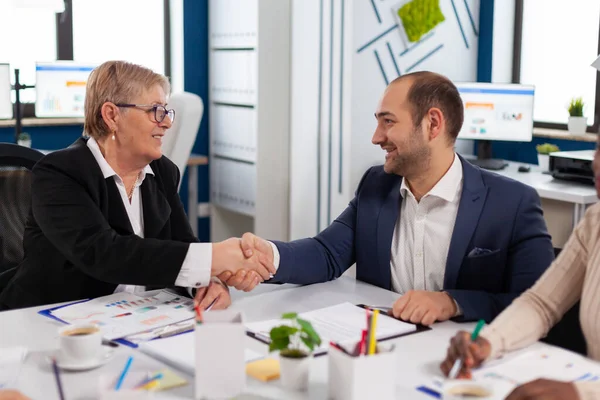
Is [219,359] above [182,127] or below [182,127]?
below

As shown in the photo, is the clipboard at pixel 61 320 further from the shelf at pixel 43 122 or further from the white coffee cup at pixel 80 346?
the shelf at pixel 43 122

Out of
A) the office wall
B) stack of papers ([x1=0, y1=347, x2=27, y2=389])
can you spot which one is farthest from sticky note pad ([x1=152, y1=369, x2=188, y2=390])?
the office wall

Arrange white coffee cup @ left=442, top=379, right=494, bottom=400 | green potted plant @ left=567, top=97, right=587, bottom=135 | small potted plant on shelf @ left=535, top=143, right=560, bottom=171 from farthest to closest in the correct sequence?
green potted plant @ left=567, top=97, right=587, bottom=135 → small potted plant on shelf @ left=535, top=143, right=560, bottom=171 → white coffee cup @ left=442, top=379, right=494, bottom=400

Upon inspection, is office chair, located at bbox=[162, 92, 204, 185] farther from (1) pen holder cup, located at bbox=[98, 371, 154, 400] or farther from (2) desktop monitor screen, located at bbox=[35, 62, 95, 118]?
(1) pen holder cup, located at bbox=[98, 371, 154, 400]

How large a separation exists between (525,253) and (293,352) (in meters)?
0.82

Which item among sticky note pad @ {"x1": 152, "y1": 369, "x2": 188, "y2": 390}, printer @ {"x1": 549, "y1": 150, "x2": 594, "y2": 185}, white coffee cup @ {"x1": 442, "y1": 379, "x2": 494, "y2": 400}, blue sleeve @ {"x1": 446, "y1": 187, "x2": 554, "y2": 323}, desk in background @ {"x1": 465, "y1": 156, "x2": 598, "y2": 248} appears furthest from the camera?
printer @ {"x1": 549, "y1": 150, "x2": 594, "y2": 185}

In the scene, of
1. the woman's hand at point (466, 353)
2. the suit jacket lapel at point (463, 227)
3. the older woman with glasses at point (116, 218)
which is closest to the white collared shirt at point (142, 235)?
the older woman with glasses at point (116, 218)

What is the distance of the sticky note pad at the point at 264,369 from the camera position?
1.41m

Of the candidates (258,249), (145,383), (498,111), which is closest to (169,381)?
(145,383)

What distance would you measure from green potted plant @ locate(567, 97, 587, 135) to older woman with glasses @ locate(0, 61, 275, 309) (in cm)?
266

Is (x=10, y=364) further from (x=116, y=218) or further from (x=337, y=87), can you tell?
(x=337, y=87)

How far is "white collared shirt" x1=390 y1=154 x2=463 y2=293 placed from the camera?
2092 millimetres

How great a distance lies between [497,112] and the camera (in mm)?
4434

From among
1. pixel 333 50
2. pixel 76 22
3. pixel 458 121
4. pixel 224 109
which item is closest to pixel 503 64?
pixel 333 50
